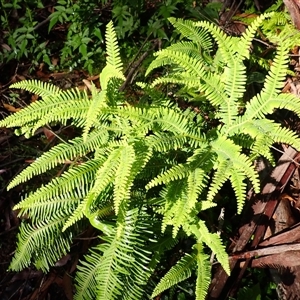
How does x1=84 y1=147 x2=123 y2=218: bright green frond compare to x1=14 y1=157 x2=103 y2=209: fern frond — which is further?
x1=14 y1=157 x2=103 y2=209: fern frond

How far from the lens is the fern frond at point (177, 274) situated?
99.7 inches

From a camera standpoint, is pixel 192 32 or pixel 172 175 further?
pixel 192 32

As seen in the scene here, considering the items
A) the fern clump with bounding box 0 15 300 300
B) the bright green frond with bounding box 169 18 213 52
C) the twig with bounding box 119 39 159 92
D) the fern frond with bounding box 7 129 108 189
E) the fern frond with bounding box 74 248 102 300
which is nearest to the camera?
the fern clump with bounding box 0 15 300 300

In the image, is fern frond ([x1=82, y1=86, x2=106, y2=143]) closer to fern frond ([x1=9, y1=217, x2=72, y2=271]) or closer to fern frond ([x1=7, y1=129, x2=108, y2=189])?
fern frond ([x1=7, y1=129, x2=108, y2=189])

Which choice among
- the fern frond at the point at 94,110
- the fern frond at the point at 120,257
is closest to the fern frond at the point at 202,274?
the fern frond at the point at 120,257

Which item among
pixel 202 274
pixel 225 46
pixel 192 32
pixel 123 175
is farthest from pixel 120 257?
pixel 192 32

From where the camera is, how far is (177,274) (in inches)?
102

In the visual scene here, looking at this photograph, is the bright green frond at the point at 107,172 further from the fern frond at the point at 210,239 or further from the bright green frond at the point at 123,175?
the fern frond at the point at 210,239

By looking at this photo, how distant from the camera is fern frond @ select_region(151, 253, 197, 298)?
2533 mm

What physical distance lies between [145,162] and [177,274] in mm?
729

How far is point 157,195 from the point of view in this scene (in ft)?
9.28

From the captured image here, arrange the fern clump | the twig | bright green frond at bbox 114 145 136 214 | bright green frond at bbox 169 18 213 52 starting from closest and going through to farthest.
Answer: bright green frond at bbox 114 145 136 214 < the fern clump < bright green frond at bbox 169 18 213 52 < the twig

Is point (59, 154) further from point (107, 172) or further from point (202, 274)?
point (202, 274)

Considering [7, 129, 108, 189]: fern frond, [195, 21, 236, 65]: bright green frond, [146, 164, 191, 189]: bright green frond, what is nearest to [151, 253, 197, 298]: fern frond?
[146, 164, 191, 189]: bright green frond
